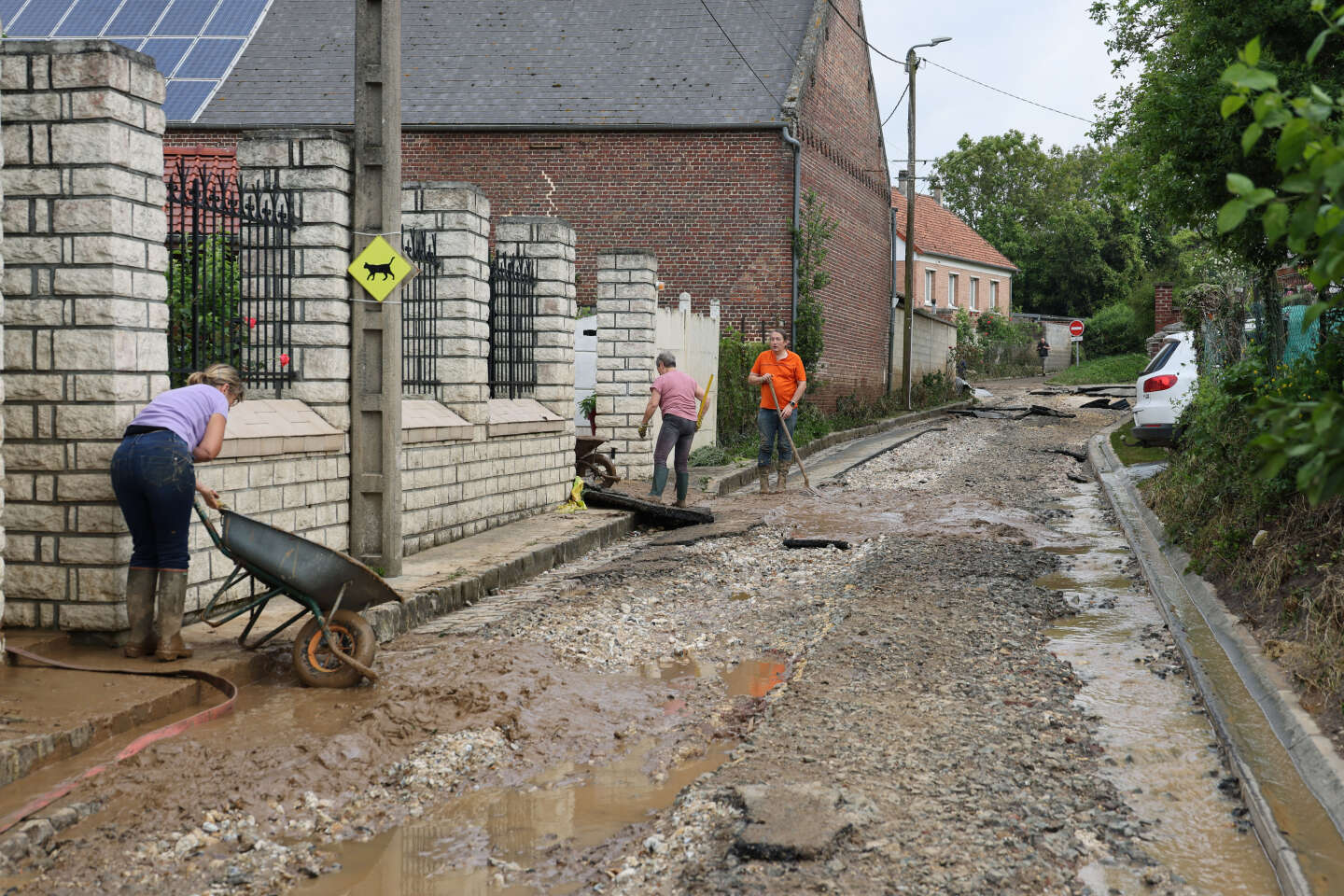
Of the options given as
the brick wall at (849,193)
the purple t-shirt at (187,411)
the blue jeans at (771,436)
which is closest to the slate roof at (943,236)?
the brick wall at (849,193)

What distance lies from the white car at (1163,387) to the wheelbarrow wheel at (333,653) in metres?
13.5

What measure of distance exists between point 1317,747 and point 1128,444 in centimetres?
1707

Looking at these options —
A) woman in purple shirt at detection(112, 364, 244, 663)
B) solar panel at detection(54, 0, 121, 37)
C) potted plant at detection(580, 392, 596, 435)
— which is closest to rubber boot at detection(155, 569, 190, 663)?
woman in purple shirt at detection(112, 364, 244, 663)

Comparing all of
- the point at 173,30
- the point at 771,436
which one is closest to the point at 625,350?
the point at 771,436

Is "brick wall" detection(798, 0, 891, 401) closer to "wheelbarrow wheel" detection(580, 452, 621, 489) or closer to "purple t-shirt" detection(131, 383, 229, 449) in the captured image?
"wheelbarrow wheel" detection(580, 452, 621, 489)

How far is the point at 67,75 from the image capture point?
21.7ft

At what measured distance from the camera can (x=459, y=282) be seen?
1116cm

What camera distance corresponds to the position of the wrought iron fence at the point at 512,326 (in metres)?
12.9

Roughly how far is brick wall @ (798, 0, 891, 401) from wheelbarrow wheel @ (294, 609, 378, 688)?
20077 mm

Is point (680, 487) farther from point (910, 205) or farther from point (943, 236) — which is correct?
point (943, 236)

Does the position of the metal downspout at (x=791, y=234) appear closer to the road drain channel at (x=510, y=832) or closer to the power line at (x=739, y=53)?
the power line at (x=739, y=53)

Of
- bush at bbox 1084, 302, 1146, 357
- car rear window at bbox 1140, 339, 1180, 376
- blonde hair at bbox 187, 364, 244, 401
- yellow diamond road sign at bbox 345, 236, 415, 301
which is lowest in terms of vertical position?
blonde hair at bbox 187, 364, 244, 401

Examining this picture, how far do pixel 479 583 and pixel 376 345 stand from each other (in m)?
1.90

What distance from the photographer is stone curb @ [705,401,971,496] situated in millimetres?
16797
